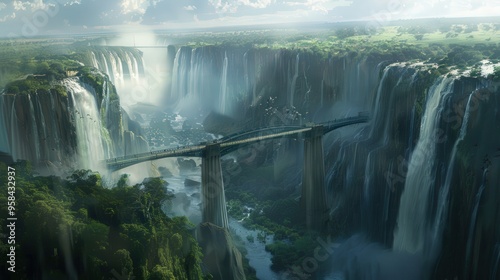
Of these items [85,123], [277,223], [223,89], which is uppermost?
[85,123]

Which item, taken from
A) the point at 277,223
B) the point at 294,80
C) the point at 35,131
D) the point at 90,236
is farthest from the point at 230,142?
the point at 294,80

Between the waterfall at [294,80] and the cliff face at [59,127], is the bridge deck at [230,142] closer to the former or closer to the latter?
the cliff face at [59,127]

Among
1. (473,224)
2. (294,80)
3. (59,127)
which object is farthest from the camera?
(294,80)

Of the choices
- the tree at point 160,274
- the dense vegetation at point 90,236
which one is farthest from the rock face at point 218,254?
the tree at point 160,274

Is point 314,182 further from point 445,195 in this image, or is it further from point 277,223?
point 445,195

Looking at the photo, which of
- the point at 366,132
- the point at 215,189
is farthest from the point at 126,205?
the point at 366,132
